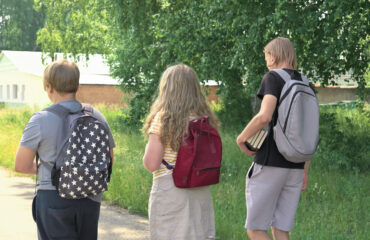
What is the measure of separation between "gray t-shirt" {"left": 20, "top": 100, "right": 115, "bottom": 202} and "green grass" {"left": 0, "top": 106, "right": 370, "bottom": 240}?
9.79 feet

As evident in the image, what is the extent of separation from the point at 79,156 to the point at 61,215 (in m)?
0.40

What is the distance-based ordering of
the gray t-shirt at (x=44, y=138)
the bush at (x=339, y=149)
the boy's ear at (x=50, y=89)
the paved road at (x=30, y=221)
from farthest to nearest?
the bush at (x=339, y=149), the paved road at (x=30, y=221), the boy's ear at (x=50, y=89), the gray t-shirt at (x=44, y=138)

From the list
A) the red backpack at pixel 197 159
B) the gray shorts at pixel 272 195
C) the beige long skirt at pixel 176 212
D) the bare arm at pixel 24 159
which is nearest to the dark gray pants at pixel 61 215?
the bare arm at pixel 24 159

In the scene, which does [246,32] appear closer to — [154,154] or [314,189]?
[314,189]

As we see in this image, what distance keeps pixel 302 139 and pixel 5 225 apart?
4314mm

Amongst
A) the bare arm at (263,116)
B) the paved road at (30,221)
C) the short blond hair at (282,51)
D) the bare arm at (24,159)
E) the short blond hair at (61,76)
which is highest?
the short blond hair at (282,51)

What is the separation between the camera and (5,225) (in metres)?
6.77

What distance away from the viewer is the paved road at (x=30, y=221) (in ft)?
20.8

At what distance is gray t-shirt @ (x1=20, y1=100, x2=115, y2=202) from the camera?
3.42 meters

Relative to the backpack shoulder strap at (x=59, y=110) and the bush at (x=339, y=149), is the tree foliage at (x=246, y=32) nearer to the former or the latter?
the bush at (x=339, y=149)

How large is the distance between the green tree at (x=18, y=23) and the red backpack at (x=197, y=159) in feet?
217

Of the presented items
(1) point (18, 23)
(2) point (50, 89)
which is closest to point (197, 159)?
(2) point (50, 89)

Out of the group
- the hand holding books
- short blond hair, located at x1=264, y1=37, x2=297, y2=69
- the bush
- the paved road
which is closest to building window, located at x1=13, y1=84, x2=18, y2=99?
the paved road

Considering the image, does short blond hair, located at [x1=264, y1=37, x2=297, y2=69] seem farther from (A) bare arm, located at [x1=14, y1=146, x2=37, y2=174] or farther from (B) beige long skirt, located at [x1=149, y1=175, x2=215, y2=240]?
(A) bare arm, located at [x1=14, y1=146, x2=37, y2=174]
